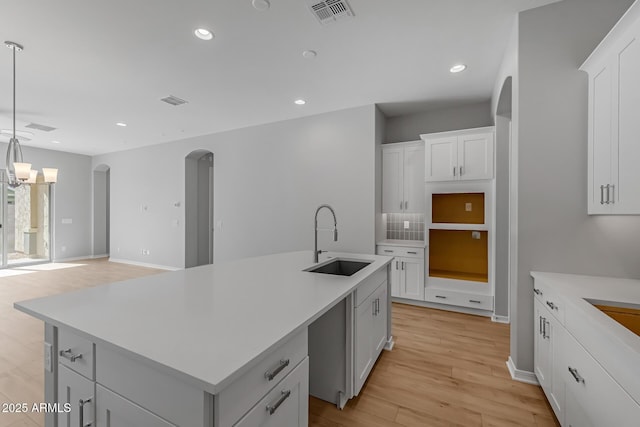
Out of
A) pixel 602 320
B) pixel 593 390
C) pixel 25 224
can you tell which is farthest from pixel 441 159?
pixel 25 224

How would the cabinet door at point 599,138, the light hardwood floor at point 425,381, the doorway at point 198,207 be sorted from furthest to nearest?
the doorway at point 198,207 → the light hardwood floor at point 425,381 → the cabinet door at point 599,138

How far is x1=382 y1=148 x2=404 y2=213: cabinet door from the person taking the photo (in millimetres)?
4125

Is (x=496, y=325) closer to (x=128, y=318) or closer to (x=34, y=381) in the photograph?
(x=128, y=318)

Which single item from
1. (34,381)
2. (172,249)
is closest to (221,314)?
(34,381)

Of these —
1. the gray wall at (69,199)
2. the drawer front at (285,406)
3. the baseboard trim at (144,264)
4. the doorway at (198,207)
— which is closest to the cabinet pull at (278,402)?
the drawer front at (285,406)

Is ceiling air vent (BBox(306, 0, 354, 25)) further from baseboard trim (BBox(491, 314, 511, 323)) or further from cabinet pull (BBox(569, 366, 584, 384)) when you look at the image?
baseboard trim (BBox(491, 314, 511, 323))

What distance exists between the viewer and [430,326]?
316 cm

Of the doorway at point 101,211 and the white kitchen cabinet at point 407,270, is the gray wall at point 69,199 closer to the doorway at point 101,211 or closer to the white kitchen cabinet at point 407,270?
the doorway at point 101,211

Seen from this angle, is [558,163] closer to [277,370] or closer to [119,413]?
[277,370]

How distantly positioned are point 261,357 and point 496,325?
3.43 meters

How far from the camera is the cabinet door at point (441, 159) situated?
358 cm

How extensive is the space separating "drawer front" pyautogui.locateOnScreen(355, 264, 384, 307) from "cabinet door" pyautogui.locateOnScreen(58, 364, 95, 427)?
4.43 ft

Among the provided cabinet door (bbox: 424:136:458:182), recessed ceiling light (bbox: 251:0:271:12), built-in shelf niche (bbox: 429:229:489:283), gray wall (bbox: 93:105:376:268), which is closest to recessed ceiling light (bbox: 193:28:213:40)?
recessed ceiling light (bbox: 251:0:271:12)

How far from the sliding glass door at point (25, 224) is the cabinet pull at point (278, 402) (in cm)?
878
